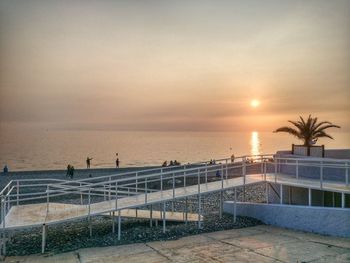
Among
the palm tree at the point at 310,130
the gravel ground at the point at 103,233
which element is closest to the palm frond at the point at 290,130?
the palm tree at the point at 310,130

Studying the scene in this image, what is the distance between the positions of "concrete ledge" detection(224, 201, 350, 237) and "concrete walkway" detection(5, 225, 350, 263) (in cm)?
45

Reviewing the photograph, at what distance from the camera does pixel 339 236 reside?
11758mm

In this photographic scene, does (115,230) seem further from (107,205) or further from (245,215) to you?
(245,215)

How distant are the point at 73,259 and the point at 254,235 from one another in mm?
5416

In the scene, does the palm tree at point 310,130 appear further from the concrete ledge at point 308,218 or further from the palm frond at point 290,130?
the concrete ledge at point 308,218

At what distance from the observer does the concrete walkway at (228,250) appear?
9.66 meters

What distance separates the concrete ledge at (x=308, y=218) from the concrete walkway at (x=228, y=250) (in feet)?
1.48

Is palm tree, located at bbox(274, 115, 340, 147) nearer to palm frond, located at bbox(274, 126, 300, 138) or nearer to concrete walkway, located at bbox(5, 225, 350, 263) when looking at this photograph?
palm frond, located at bbox(274, 126, 300, 138)

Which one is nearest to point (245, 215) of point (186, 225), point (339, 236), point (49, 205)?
point (186, 225)

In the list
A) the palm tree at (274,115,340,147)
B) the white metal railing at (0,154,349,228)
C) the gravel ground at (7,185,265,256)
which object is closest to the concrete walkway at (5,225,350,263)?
the gravel ground at (7,185,265,256)

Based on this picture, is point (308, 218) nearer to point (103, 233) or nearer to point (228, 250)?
point (228, 250)

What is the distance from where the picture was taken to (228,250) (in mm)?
10391

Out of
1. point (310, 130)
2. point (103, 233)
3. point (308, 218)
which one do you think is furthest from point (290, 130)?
point (103, 233)

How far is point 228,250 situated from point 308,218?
11.5 feet
